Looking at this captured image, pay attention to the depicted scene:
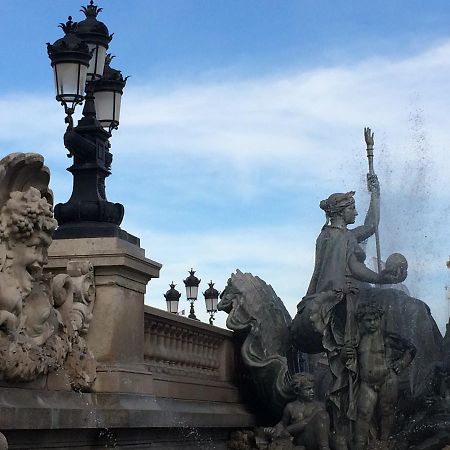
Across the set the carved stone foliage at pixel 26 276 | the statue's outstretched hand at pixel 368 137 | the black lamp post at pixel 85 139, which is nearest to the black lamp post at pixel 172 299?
the statue's outstretched hand at pixel 368 137

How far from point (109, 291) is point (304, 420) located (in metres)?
4.20

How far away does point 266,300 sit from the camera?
46.1 ft

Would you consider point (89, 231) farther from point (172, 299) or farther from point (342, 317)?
point (172, 299)

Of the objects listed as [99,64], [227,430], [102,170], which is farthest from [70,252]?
[227,430]

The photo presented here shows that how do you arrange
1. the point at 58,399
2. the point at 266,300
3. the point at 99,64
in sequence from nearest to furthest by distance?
1. the point at 58,399
2. the point at 99,64
3. the point at 266,300

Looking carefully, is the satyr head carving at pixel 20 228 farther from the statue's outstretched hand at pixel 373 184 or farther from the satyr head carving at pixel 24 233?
the statue's outstretched hand at pixel 373 184

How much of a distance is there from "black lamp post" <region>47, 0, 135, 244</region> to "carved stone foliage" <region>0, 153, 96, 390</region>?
121 centimetres

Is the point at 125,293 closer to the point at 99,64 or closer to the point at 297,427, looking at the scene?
the point at 99,64

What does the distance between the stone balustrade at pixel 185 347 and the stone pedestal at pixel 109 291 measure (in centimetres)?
76

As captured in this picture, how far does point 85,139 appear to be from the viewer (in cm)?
1033

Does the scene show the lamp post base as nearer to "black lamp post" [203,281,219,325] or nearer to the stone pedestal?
the stone pedestal

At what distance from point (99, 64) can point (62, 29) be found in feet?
1.60

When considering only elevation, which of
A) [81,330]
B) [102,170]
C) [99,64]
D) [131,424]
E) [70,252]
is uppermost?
[99,64]

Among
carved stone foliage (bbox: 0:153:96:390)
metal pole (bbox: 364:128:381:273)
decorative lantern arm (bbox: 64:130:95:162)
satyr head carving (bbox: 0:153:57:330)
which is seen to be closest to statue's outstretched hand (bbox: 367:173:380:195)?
metal pole (bbox: 364:128:381:273)
